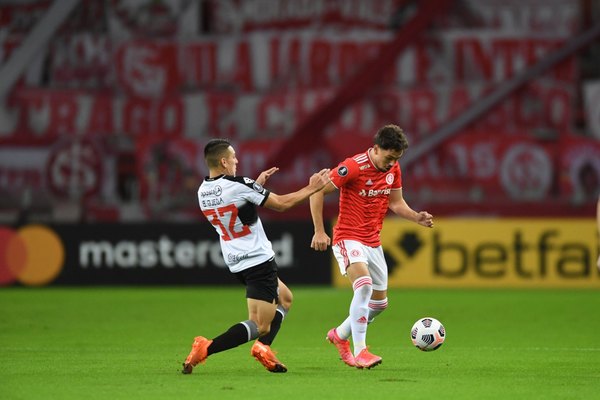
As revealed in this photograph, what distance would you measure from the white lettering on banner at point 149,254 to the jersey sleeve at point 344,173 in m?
10.6

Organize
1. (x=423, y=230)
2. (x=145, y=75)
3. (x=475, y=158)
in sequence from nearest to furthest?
(x=423, y=230) < (x=475, y=158) < (x=145, y=75)

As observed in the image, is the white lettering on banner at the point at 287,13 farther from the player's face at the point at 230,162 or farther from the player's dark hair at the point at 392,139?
the player's face at the point at 230,162

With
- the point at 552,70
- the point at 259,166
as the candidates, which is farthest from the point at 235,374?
the point at 552,70

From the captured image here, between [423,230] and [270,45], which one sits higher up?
[270,45]

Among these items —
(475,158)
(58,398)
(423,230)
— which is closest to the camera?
(58,398)

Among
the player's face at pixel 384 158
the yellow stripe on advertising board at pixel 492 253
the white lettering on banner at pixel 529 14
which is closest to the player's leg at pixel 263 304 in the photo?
the player's face at pixel 384 158

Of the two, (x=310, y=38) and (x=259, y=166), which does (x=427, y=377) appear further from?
(x=310, y=38)

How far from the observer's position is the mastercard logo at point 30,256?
1923cm

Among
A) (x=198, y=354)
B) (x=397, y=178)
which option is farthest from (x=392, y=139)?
(x=198, y=354)

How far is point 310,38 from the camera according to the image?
26422 mm

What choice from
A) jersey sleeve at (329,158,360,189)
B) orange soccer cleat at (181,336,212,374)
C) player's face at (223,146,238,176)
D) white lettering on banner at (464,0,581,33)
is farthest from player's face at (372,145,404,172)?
white lettering on banner at (464,0,581,33)

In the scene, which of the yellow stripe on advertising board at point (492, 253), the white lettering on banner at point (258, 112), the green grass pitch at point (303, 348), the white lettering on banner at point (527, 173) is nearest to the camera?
the green grass pitch at point (303, 348)

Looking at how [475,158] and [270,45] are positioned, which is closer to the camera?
[475,158]

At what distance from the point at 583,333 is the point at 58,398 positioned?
662 cm
